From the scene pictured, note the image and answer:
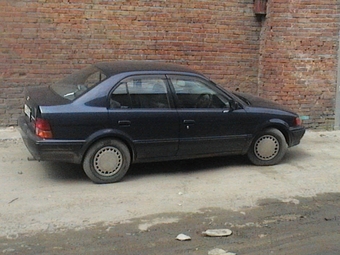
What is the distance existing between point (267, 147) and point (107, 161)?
2.45m

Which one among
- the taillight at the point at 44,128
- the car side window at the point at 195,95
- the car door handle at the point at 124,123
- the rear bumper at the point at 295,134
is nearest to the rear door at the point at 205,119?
the car side window at the point at 195,95

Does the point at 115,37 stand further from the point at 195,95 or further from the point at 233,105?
the point at 233,105

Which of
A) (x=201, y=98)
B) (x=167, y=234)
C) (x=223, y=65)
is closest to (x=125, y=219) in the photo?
(x=167, y=234)

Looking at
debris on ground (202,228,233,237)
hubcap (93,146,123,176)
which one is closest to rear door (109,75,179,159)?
hubcap (93,146,123,176)

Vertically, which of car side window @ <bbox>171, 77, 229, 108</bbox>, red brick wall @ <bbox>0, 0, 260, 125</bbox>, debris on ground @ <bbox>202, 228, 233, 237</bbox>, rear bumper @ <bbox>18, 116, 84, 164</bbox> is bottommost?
debris on ground @ <bbox>202, 228, 233, 237</bbox>

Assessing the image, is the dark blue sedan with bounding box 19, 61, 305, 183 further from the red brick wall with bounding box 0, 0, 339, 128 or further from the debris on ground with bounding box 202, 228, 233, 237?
the red brick wall with bounding box 0, 0, 339, 128

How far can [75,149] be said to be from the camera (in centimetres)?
542

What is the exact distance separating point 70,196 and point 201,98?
2.24 metres

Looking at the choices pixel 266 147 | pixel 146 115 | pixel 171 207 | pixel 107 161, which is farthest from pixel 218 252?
pixel 266 147

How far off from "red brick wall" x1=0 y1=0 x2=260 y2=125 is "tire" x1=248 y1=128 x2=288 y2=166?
2794mm

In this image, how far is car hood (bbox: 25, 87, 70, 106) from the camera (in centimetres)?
546

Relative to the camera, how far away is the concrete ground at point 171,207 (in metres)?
4.11

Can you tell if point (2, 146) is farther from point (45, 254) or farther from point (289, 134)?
point (289, 134)

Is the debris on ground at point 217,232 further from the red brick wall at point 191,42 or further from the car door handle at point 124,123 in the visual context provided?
the red brick wall at point 191,42
